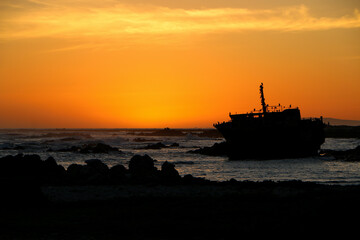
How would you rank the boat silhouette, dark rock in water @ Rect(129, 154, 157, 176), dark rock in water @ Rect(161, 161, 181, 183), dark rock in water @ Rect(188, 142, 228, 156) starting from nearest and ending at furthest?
dark rock in water @ Rect(161, 161, 181, 183)
dark rock in water @ Rect(129, 154, 157, 176)
the boat silhouette
dark rock in water @ Rect(188, 142, 228, 156)

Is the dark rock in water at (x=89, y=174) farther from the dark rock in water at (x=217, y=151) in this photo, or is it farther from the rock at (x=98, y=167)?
the dark rock in water at (x=217, y=151)

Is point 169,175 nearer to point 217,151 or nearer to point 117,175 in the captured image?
point 117,175

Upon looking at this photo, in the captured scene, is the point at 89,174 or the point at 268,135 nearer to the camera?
the point at 89,174

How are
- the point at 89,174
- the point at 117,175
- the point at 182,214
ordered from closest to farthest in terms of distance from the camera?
the point at 182,214
the point at 117,175
the point at 89,174

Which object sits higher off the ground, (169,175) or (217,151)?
(169,175)

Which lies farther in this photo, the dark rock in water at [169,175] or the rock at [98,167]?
the rock at [98,167]

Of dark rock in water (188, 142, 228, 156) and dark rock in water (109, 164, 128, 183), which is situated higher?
dark rock in water (109, 164, 128, 183)

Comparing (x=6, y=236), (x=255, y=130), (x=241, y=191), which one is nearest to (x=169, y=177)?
(x=241, y=191)

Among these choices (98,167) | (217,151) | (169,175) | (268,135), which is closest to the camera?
(169,175)

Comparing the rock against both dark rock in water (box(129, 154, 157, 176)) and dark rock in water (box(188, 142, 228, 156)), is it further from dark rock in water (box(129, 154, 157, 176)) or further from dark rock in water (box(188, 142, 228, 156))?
dark rock in water (box(188, 142, 228, 156))

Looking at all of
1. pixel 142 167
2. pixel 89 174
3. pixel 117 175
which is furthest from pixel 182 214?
pixel 142 167

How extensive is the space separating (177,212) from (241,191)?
6.19 meters

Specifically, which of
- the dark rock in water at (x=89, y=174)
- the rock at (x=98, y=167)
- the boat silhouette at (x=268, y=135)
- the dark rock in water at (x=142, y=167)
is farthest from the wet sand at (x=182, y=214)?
the boat silhouette at (x=268, y=135)

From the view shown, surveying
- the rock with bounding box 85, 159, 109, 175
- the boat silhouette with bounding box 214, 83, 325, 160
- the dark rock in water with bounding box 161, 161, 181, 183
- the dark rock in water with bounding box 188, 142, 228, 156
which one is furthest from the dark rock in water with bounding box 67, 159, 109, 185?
the dark rock in water with bounding box 188, 142, 228, 156
